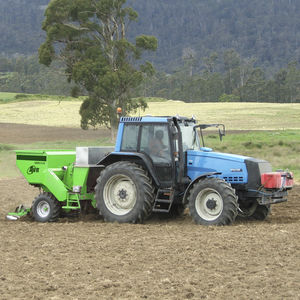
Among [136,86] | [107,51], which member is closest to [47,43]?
[107,51]

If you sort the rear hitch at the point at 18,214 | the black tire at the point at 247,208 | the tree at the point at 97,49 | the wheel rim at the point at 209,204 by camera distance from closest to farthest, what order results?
1. the wheel rim at the point at 209,204
2. the black tire at the point at 247,208
3. the rear hitch at the point at 18,214
4. the tree at the point at 97,49

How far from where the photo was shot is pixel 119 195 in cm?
1178

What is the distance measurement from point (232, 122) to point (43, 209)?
48.8 m

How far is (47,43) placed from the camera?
42844mm

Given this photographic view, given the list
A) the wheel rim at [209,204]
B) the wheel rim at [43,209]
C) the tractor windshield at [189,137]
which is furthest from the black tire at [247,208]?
the wheel rim at [43,209]

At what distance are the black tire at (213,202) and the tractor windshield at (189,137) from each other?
1.01m

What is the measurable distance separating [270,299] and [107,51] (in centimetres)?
3751

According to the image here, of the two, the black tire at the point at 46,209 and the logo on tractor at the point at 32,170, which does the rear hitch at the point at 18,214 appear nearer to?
the black tire at the point at 46,209

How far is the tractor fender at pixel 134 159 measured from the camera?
37.7 ft

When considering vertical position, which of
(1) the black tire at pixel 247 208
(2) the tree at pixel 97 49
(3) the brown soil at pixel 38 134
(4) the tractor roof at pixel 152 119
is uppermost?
(2) the tree at pixel 97 49

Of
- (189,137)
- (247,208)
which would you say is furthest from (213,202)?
(189,137)

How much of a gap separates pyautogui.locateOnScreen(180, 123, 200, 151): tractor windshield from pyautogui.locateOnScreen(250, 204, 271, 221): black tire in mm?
1764

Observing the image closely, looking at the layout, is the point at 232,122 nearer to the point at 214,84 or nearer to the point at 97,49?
the point at 97,49

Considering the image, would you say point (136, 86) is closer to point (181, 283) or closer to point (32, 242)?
point (32, 242)
